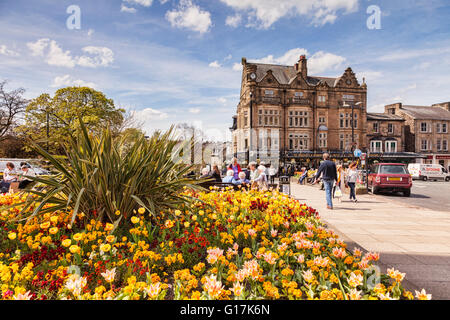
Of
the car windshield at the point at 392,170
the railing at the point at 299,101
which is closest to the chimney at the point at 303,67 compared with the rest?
the railing at the point at 299,101

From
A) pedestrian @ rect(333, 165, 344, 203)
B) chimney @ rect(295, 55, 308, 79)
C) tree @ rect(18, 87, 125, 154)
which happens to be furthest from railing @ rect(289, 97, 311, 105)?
pedestrian @ rect(333, 165, 344, 203)

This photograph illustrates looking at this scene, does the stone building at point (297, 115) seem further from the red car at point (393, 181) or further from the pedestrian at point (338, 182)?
the pedestrian at point (338, 182)

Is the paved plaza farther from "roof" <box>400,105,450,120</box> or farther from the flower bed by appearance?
"roof" <box>400,105,450,120</box>

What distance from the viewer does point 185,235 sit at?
311cm

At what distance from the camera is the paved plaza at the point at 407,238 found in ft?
11.0

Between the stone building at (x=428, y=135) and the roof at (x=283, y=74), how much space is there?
579 inches

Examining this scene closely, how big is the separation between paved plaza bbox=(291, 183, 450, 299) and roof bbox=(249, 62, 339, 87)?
120 feet

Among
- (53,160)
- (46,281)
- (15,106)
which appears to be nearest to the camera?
(46,281)

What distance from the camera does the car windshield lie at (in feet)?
47.6

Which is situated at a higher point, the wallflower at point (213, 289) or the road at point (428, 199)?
the wallflower at point (213, 289)

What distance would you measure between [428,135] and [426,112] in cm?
461
